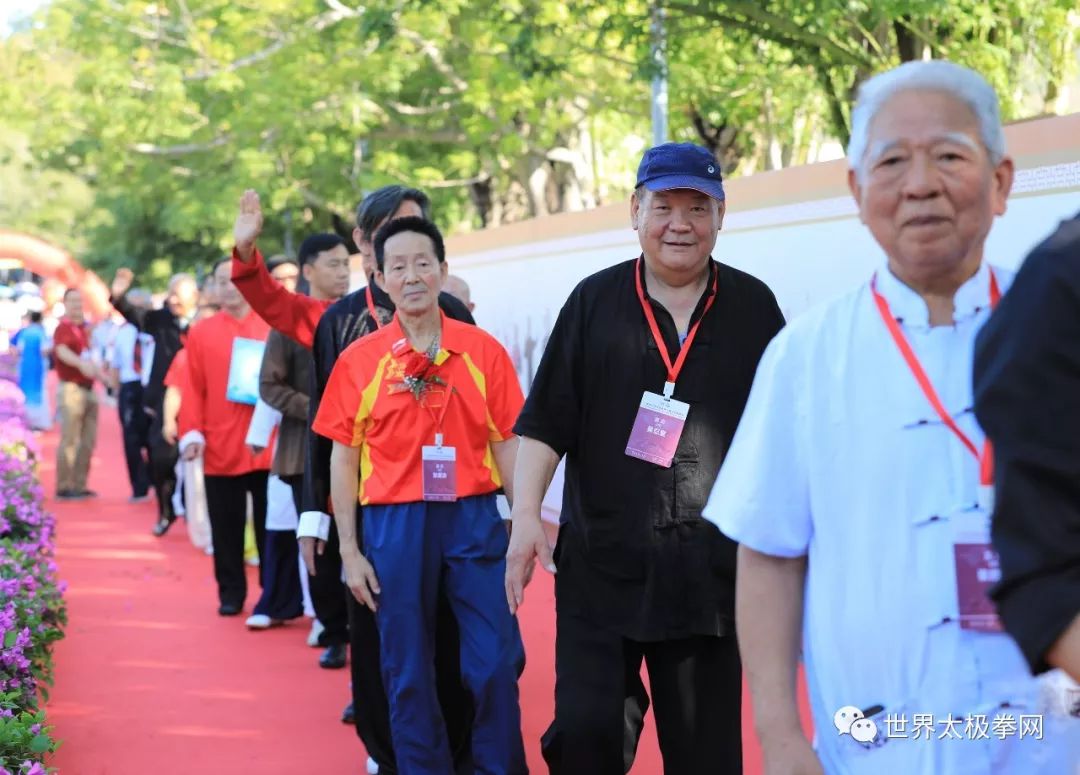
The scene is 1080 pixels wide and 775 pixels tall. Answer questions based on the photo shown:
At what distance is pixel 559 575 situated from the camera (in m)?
4.29

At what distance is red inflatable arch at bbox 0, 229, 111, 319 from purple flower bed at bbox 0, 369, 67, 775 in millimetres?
32397

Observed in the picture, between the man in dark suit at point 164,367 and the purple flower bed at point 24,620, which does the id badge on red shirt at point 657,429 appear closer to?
the purple flower bed at point 24,620

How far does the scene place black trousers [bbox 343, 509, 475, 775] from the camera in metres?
5.58

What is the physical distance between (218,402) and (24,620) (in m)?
3.44

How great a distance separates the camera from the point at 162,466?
43.5ft

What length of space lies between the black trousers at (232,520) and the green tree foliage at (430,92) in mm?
5497

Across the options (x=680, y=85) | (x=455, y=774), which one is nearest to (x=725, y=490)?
(x=455, y=774)

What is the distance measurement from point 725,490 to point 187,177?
1198 inches

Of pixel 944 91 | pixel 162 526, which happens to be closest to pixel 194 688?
pixel 162 526

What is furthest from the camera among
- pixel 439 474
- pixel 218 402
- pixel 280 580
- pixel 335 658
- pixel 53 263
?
pixel 53 263

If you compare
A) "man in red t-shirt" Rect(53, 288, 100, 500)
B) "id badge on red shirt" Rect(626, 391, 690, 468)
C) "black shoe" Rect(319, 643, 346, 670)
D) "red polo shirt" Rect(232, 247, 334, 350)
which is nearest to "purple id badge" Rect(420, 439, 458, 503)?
"id badge on red shirt" Rect(626, 391, 690, 468)

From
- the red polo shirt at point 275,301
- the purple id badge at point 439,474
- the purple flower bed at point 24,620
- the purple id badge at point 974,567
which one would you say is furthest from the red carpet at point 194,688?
the purple id badge at point 974,567

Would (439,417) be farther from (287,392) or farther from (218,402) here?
(218,402)

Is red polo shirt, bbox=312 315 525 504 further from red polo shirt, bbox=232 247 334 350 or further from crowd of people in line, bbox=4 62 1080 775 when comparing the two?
red polo shirt, bbox=232 247 334 350
